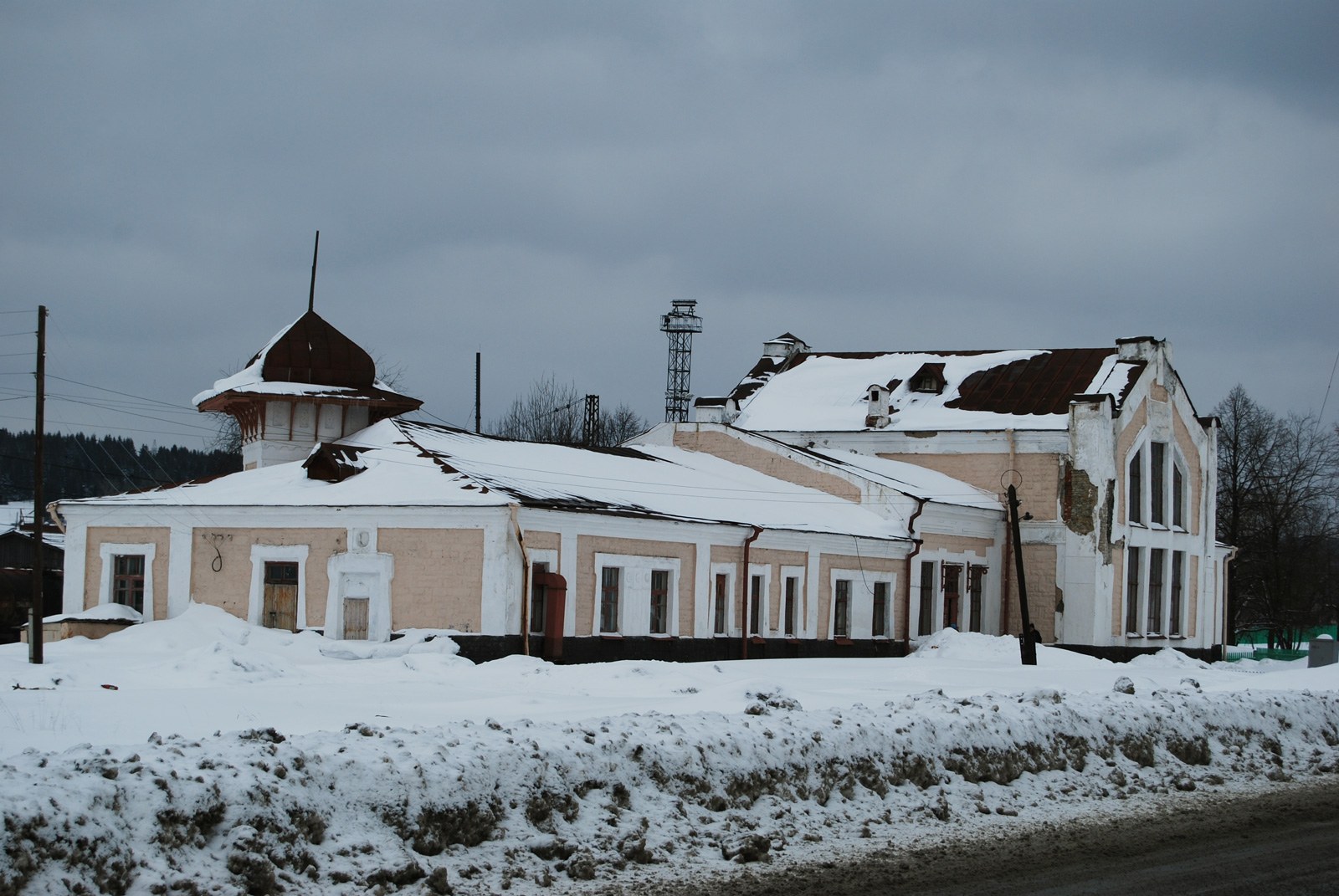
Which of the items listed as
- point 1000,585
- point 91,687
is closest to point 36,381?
point 91,687

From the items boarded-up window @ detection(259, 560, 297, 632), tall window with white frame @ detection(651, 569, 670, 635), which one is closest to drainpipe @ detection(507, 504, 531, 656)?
tall window with white frame @ detection(651, 569, 670, 635)

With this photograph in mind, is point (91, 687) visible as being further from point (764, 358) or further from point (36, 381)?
point (764, 358)

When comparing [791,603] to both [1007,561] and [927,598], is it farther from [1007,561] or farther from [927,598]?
[1007,561]

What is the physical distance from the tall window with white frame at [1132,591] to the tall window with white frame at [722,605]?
14781 millimetres

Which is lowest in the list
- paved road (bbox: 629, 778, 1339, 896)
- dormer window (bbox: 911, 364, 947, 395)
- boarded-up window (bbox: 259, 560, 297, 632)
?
paved road (bbox: 629, 778, 1339, 896)

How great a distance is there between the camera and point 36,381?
26.9m

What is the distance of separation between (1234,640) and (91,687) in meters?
53.6

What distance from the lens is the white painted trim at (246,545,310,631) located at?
2730 cm

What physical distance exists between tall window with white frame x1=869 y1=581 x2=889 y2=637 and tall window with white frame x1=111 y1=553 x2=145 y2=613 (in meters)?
16.5

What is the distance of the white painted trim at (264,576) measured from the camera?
27.3m

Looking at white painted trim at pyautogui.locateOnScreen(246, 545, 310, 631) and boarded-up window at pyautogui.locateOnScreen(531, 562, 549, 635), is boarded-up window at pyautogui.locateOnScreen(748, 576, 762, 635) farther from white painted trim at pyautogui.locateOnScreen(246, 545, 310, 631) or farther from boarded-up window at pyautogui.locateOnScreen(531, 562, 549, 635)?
white painted trim at pyautogui.locateOnScreen(246, 545, 310, 631)

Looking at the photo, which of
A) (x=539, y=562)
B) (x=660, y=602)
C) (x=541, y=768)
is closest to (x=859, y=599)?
(x=660, y=602)

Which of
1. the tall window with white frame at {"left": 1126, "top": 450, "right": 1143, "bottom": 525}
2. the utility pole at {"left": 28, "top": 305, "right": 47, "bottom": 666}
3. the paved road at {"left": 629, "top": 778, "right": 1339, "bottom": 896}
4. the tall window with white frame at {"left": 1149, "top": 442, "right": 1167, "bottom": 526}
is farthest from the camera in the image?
the tall window with white frame at {"left": 1149, "top": 442, "right": 1167, "bottom": 526}

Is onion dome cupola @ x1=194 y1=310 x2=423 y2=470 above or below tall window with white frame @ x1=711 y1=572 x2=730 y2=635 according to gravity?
above
